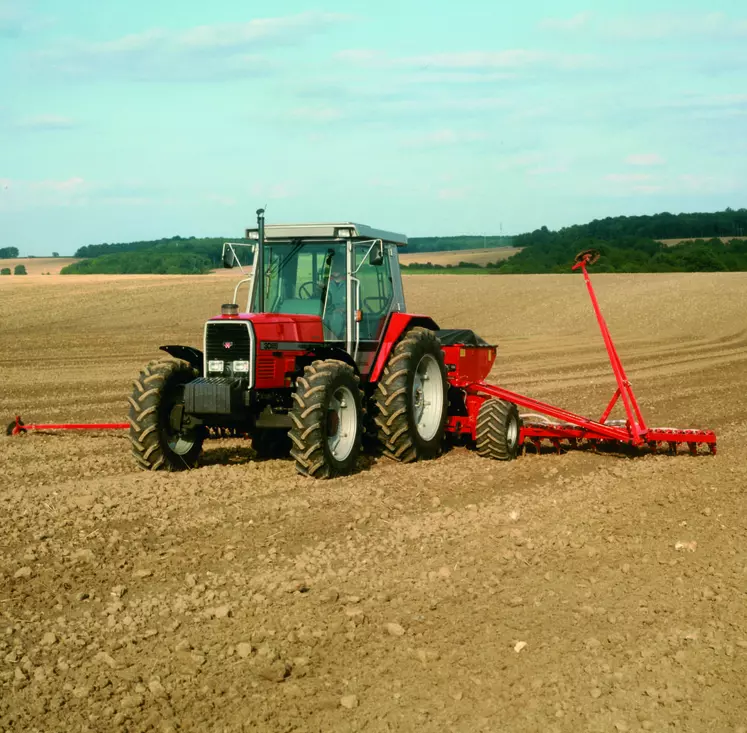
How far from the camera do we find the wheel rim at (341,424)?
8836mm

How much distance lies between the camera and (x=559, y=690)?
14.8ft

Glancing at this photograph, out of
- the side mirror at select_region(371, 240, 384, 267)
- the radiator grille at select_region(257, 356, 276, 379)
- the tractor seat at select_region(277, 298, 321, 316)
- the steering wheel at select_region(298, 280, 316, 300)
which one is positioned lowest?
the radiator grille at select_region(257, 356, 276, 379)

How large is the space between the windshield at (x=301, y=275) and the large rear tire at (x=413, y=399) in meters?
0.86

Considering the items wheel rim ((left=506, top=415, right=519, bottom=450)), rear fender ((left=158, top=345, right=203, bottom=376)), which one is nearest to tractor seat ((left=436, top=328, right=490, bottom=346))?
wheel rim ((left=506, top=415, right=519, bottom=450))

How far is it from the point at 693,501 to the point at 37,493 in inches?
200

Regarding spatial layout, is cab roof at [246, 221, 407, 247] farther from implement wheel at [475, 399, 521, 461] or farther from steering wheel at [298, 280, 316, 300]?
implement wheel at [475, 399, 521, 461]

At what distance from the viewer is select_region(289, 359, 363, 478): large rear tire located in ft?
27.6

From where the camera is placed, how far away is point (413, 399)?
9.62 meters

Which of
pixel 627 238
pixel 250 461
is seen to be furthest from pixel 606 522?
pixel 627 238

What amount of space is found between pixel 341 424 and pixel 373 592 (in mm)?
3322

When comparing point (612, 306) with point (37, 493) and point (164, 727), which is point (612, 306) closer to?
Result: point (37, 493)

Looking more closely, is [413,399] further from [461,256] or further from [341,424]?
[461,256]

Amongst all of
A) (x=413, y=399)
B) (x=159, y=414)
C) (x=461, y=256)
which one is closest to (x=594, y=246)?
(x=461, y=256)

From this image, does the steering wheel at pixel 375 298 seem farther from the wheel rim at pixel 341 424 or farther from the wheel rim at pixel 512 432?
the wheel rim at pixel 512 432
